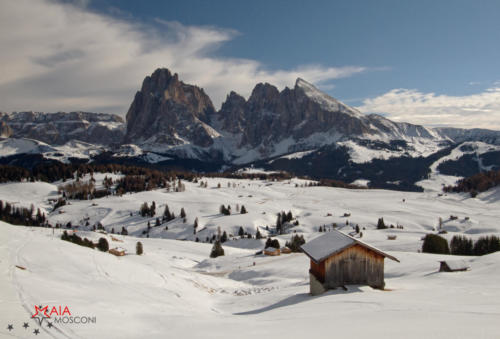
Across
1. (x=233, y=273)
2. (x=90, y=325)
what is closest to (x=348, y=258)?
(x=90, y=325)

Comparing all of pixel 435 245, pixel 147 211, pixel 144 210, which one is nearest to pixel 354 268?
pixel 435 245

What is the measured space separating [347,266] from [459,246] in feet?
207

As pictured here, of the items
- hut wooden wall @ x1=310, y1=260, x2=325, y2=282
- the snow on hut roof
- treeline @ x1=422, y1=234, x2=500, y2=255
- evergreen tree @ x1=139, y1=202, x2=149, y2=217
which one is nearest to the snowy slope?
the snow on hut roof

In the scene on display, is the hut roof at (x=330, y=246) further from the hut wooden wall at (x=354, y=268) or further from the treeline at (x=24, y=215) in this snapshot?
the treeline at (x=24, y=215)

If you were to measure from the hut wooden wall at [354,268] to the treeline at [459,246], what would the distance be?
148ft

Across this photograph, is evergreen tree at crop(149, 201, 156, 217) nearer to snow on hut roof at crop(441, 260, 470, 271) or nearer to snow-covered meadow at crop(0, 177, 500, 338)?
snow-covered meadow at crop(0, 177, 500, 338)

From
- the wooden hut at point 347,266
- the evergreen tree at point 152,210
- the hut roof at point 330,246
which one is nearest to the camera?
the wooden hut at point 347,266

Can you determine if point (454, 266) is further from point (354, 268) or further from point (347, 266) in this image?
point (347, 266)

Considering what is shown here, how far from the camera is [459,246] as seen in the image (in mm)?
75625

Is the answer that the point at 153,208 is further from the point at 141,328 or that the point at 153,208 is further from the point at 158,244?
the point at 141,328

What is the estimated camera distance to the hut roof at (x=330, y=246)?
28859 mm

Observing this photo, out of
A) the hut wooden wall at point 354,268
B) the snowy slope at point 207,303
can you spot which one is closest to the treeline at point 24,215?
the snowy slope at point 207,303

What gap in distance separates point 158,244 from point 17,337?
83.4 meters

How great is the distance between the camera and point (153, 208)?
18212 cm
